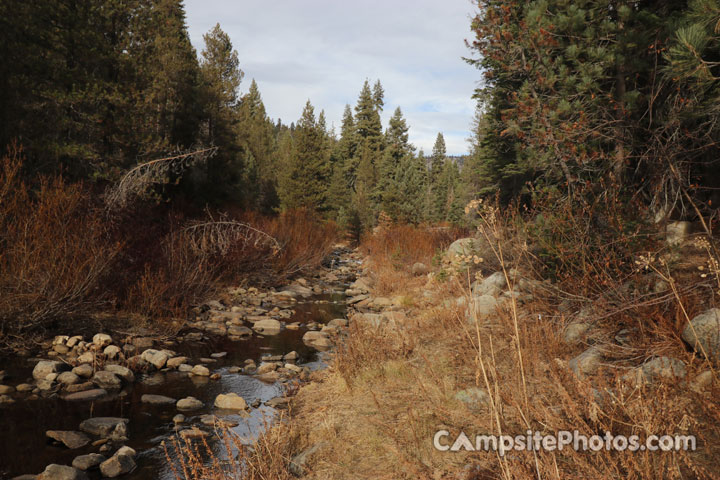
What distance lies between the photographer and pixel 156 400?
5.48 m

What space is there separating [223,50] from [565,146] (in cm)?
2221

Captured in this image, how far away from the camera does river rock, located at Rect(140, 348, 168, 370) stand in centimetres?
661

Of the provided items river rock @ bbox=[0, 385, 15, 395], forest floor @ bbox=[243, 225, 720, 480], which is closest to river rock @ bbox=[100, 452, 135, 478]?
forest floor @ bbox=[243, 225, 720, 480]

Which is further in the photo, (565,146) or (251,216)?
(251,216)

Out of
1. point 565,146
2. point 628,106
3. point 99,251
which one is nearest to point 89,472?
point 99,251

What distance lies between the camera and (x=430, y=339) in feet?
21.6

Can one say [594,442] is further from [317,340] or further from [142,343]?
[142,343]

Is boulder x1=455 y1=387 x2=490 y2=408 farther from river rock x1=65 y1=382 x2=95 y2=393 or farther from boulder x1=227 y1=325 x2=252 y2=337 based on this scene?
boulder x1=227 y1=325 x2=252 y2=337

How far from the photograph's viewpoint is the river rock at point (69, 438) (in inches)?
168

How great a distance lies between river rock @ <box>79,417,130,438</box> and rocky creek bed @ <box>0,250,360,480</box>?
0.04ft

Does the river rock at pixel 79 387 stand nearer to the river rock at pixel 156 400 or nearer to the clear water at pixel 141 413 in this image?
the clear water at pixel 141 413

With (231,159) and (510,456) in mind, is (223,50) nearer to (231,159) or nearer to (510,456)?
(231,159)

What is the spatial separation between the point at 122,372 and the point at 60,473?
2.52 meters

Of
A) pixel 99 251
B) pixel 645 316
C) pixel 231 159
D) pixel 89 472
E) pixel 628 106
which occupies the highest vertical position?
pixel 231 159
